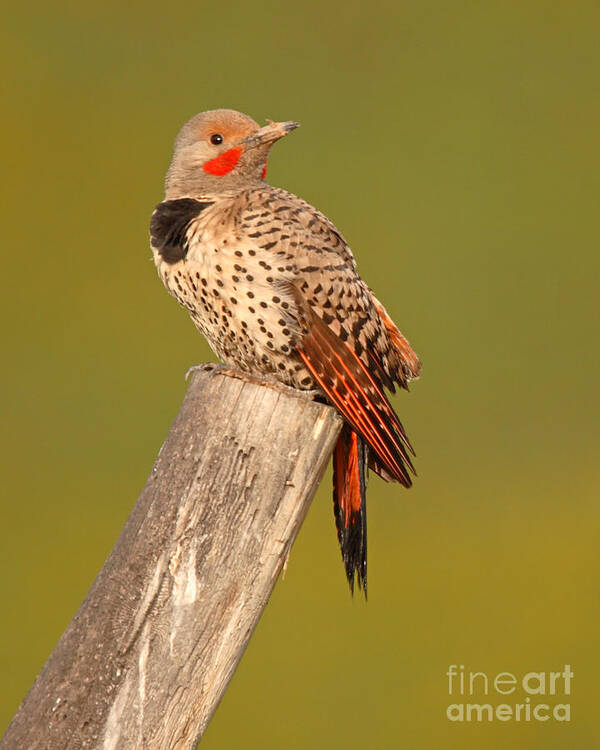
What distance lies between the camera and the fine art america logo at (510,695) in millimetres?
5250

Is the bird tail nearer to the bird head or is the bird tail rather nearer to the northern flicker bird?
the northern flicker bird

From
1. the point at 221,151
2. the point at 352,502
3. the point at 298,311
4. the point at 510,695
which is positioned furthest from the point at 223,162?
the point at 510,695

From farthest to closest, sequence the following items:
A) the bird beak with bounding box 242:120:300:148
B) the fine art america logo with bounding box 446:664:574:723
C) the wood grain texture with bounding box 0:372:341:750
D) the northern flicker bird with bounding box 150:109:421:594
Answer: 1. the fine art america logo with bounding box 446:664:574:723
2. the bird beak with bounding box 242:120:300:148
3. the northern flicker bird with bounding box 150:109:421:594
4. the wood grain texture with bounding box 0:372:341:750

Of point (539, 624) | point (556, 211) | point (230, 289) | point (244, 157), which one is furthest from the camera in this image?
point (556, 211)

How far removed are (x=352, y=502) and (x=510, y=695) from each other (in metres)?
2.67

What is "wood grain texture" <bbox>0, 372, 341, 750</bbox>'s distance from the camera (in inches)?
85.0

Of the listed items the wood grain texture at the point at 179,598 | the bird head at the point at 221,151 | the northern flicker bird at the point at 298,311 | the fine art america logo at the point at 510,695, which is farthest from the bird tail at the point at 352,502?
the fine art america logo at the point at 510,695

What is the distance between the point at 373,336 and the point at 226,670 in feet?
3.73

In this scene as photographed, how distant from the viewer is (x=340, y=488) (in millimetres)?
3025

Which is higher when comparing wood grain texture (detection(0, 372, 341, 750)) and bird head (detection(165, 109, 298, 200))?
bird head (detection(165, 109, 298, 200))

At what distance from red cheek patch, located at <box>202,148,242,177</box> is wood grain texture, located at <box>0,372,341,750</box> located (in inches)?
47.8

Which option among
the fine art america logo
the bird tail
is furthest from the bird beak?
the fine art america logo

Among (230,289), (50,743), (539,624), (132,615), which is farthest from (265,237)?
(539,624)

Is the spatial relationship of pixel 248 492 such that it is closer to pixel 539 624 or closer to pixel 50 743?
pixel 50 743
